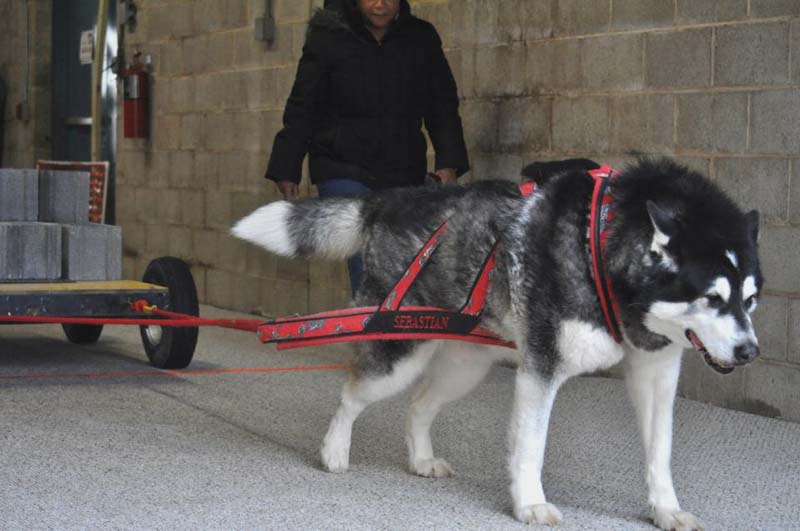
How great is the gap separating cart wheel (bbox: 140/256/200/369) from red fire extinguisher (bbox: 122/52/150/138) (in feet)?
14.0

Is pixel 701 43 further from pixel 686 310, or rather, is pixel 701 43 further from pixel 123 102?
pixel 123 102

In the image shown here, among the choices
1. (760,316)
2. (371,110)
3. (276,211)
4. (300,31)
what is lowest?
(760,316)

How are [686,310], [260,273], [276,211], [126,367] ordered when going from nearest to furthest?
[686,310] < [276,211] < [126,367] < [260,273]

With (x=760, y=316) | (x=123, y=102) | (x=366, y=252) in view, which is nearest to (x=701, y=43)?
(x=760, y=316)

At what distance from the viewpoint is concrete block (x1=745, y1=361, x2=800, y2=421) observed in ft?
19.4

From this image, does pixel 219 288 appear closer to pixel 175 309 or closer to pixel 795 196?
pixel 175 309

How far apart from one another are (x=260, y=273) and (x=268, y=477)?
194 inches

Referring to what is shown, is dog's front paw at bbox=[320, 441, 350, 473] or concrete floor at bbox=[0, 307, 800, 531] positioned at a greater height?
dog's front paw at bbox=[320, 441, 350, 473]

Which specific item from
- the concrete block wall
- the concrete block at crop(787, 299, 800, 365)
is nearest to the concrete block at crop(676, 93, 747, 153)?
the concrete block at crop(787, 299, 800, 365)

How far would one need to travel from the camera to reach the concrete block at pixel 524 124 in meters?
7.12

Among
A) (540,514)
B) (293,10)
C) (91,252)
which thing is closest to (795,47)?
(540,514)

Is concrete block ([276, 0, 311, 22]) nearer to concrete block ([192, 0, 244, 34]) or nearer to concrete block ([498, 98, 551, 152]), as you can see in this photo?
concrete block ([192, 0, 244, 34])

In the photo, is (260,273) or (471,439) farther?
(260,273)

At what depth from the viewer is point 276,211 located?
4.68m
